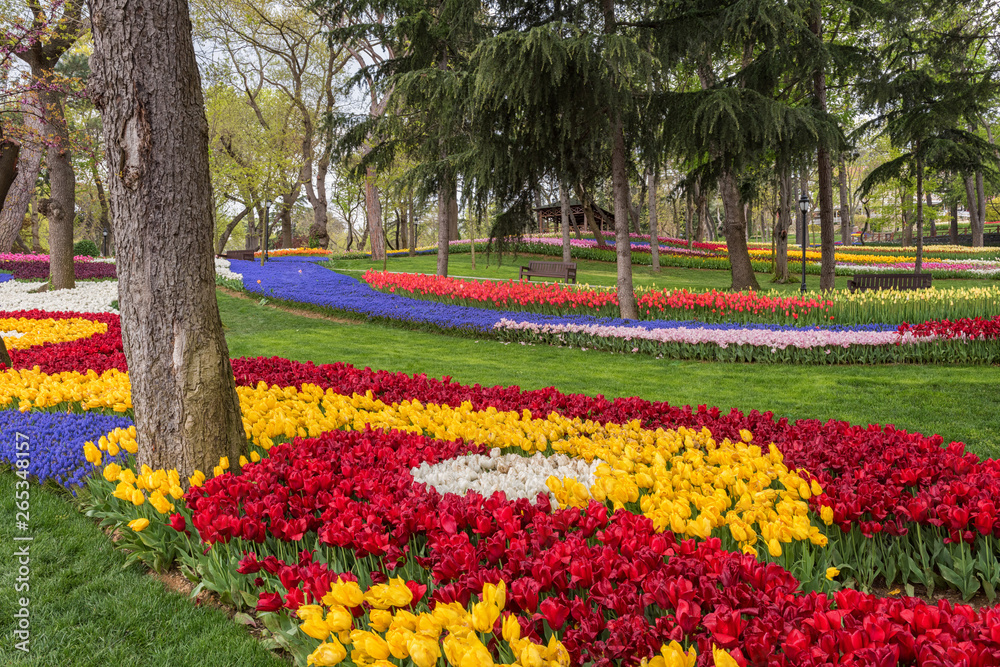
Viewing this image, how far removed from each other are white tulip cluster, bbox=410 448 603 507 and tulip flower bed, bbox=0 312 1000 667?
124mm

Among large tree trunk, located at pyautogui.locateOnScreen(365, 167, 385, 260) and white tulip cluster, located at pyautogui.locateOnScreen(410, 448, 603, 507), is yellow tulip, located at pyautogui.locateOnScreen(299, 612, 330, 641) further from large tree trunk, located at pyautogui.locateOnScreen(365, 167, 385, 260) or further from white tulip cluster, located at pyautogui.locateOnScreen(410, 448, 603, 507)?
large tree trunk, located at pyautogui.locateOnScreen(365, 167, 385, 260)

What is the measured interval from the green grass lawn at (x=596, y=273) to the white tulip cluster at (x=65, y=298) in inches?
320

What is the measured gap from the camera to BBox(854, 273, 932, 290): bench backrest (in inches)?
551

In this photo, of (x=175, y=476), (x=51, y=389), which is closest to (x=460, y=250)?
(x=51, y=389)

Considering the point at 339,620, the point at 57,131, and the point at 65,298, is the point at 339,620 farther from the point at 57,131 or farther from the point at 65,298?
the point at 57,131

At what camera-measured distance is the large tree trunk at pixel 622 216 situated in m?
10.4

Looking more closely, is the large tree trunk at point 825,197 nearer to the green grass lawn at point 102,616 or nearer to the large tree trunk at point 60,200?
the green grass lawn at point 102,616

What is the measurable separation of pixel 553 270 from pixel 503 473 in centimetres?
1557

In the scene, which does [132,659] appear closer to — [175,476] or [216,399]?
[175,476]

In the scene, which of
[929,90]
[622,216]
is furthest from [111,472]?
[929,90]

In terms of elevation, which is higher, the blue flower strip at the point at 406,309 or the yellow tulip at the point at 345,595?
the blue flower strip at the point at 406,309

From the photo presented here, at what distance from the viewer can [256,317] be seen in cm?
1313

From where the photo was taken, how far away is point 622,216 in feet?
35.3

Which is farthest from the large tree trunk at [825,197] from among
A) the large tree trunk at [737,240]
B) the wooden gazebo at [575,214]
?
the wooden gazebo at [575,214]
